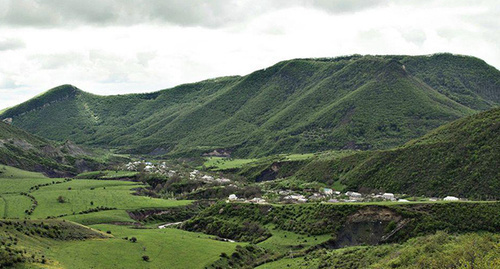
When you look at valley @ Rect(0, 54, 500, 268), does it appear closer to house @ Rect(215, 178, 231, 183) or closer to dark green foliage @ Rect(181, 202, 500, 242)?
dark green foliage @ Rect(181, 202, 500, 242)

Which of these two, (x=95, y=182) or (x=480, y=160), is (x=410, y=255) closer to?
(x=480, y=160)

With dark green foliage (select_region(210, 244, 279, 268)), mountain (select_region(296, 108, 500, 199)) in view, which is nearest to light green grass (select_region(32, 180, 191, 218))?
dark green foliage (select_region(210, 244, 279, 268))

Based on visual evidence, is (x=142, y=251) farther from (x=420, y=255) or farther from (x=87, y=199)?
(x=87, y=199)

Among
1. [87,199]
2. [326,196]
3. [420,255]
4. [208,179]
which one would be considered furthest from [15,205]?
[420,255]

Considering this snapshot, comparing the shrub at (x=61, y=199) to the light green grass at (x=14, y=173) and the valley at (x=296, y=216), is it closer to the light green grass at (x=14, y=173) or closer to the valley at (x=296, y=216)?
the valley at (x=296, y=216)

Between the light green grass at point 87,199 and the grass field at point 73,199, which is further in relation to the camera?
the light green grass at point 87,199

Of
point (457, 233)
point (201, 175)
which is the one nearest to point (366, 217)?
point (457, 233)

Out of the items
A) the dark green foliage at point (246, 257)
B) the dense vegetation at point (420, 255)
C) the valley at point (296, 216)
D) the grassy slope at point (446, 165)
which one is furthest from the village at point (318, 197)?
the dark green foliage at point (246, 257)
